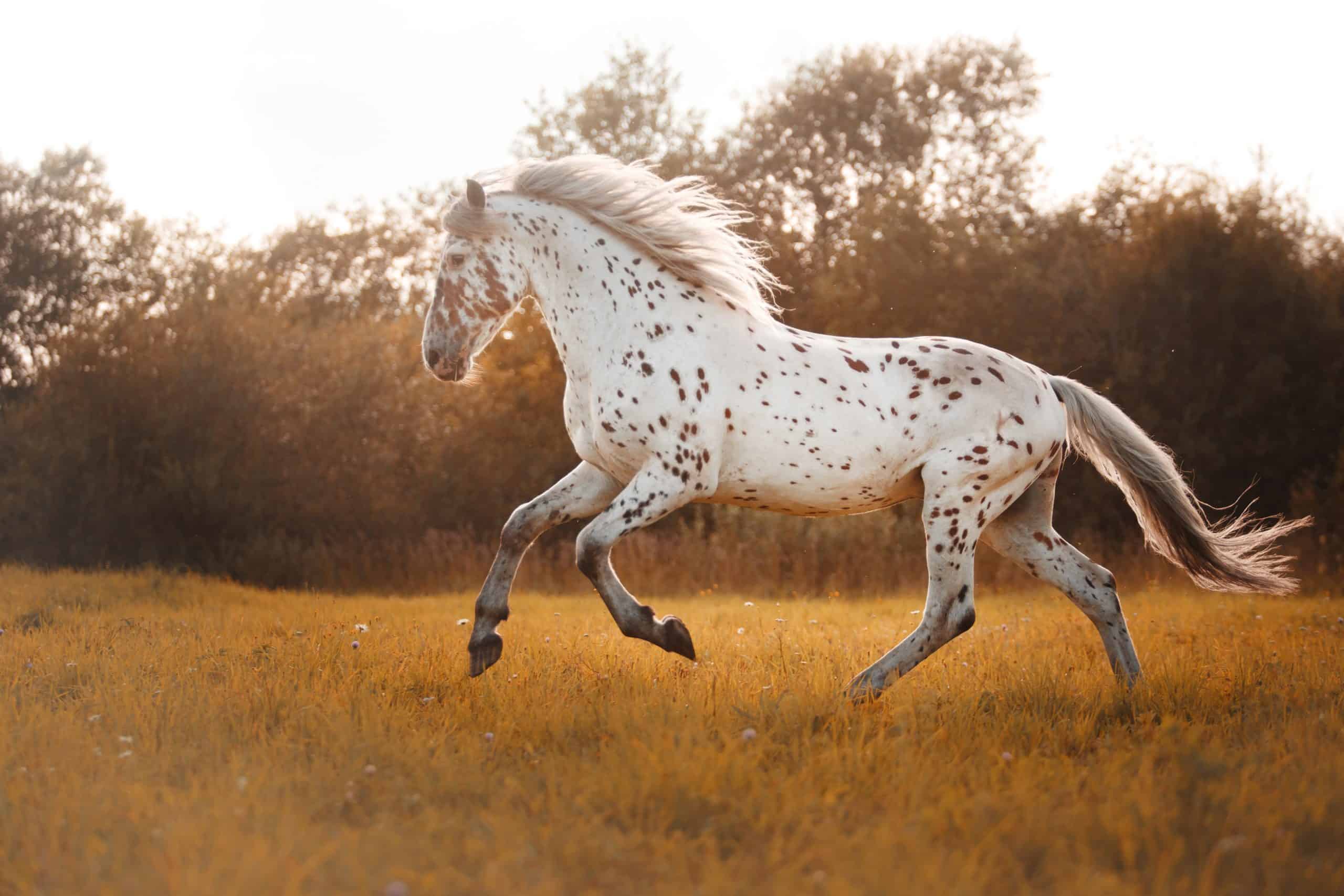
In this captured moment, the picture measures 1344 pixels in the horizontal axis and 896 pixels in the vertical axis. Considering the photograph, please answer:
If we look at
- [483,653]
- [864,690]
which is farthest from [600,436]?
[864,690]

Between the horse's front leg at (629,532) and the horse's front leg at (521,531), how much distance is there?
0.29 m

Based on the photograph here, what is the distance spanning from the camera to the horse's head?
17.4 feet

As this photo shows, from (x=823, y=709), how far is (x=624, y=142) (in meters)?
17.9

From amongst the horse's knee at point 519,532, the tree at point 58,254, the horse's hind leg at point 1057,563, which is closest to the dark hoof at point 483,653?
the horse's knee at point 519,532

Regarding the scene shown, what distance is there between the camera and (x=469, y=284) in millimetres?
5336

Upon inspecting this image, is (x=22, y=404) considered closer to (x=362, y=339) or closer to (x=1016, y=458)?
(x=362, y=339)

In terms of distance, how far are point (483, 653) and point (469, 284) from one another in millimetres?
1848

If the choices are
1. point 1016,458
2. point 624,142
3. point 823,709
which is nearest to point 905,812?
point 823,709

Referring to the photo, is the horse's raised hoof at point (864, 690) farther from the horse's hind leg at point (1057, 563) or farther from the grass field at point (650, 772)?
the horse's hind leg at point (1057, 563)

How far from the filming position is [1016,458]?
17.2 feet

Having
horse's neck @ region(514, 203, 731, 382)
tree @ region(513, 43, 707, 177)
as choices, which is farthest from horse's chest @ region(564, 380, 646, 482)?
tree @ region(513, 43, 707, 177)

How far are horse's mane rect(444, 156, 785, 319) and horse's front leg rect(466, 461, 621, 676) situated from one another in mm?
1141

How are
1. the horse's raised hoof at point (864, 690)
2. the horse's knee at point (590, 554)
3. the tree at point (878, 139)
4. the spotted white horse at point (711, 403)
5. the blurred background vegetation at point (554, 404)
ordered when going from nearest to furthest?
1. the horse's raised hoof at point (864, 690)
2. the horse's knee at point (590, 554)
3. the spotted white horse at point (711, 403)
4. the blurred background vegetation at point (554, 404)
5. the tree at point (878, 139)

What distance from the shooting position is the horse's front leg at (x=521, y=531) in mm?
5008
